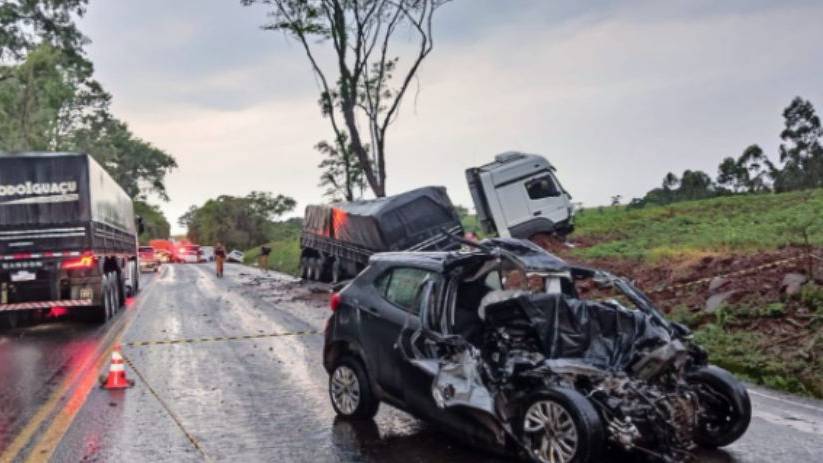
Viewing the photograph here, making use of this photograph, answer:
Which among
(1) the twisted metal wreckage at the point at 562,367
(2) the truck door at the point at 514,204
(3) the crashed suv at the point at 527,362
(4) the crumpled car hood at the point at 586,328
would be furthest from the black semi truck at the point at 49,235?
(2) the truck door at the point at 514,204

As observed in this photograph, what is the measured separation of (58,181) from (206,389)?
347 inches

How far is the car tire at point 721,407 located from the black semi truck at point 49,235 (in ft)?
42.6

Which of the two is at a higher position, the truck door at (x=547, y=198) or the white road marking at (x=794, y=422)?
the truck door at (x=547, y=198)

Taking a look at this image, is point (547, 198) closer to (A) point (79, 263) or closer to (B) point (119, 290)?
(B) point (119, 290)

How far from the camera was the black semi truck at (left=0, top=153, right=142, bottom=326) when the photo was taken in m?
15.6

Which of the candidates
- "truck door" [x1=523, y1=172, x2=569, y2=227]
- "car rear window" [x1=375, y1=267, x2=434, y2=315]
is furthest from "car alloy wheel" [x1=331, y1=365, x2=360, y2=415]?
"truck door" [x1=523, y1=172, x2=569, y2=227]

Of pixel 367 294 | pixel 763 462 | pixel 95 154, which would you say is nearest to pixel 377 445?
pixel 367 294

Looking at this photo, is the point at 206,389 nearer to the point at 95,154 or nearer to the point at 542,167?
the point at 542,167

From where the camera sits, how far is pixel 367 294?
750 centimetres

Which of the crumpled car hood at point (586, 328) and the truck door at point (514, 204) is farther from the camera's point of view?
the truck door at point (514, 204)

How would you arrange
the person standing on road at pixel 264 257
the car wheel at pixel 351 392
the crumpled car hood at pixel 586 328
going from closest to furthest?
1. the crumpled car hood at pixel 586 328
2. the car wheel at pixel 351 392
3. the person standing on road at pixel 264 257

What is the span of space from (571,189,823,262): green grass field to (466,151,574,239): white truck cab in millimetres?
1704

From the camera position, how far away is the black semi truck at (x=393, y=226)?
23.8 meters

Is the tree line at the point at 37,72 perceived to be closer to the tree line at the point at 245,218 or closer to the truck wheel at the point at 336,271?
the truck wheel at the point at 336,271
